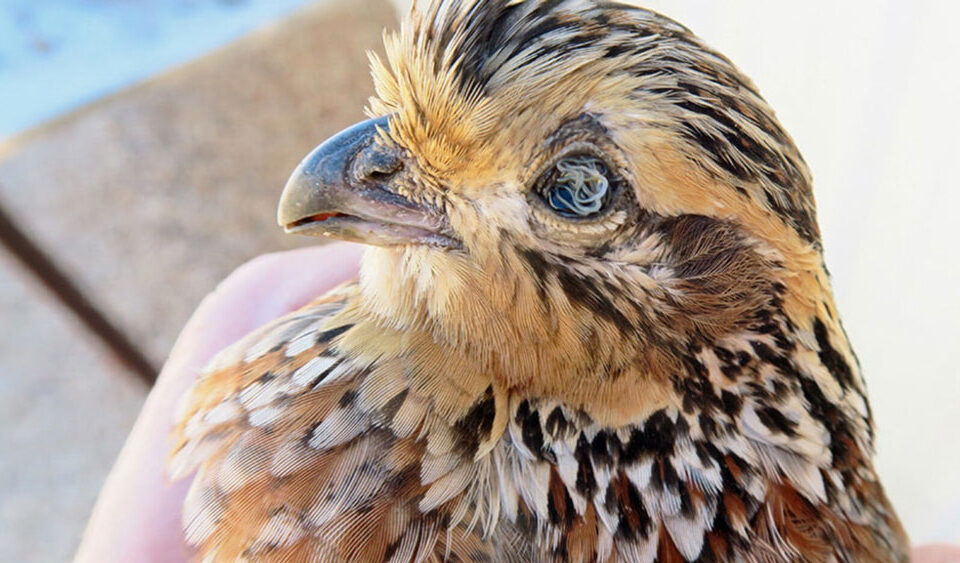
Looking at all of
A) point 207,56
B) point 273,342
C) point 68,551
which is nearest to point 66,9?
point 207,56

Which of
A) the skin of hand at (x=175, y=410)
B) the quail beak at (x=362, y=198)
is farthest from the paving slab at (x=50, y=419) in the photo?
the quail beak at (x=362, y=198)

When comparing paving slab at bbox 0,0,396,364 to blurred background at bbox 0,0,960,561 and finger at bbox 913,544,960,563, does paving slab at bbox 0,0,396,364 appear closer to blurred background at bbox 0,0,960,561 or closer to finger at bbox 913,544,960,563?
blurred background at bbox 0,0,960,561

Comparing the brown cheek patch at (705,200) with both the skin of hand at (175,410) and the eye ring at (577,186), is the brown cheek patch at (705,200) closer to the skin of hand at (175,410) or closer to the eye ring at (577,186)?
the eye ring at (577,186)

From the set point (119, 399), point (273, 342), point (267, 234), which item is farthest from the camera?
point (267, 234)

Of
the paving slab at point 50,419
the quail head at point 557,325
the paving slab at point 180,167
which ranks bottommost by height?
the paving slab at point 50,419

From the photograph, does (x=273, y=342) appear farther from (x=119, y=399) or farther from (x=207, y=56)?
(x=207, y=56)

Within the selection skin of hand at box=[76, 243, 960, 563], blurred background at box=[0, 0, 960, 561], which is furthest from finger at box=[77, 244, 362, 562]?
blurred background at box=[0, 0, 960, 561]

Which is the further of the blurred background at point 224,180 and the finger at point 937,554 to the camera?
the blurred background at point 224,180
